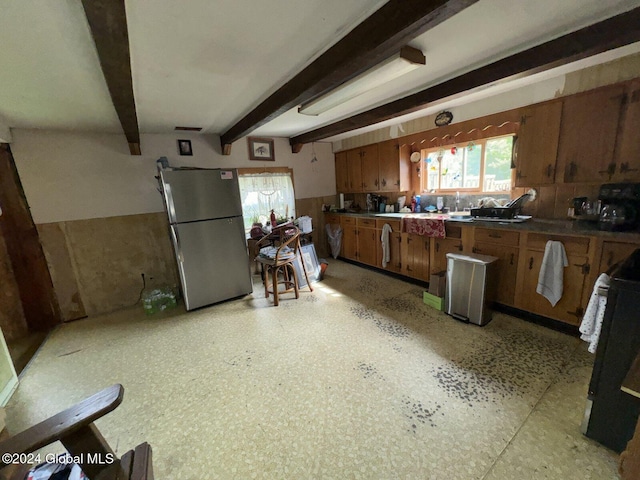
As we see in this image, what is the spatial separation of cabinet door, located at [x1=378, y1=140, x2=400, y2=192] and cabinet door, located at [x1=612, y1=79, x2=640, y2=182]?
7.34 feet

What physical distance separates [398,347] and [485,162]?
248 centimetres

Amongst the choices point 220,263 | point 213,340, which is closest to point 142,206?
point 220,263

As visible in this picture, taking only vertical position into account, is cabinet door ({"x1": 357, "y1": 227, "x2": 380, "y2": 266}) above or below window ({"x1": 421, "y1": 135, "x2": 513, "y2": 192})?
below

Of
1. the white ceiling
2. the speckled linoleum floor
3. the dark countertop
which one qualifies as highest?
the white ceiling

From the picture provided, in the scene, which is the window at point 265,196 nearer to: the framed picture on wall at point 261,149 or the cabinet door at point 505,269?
the framed picture on wall at point 261,149

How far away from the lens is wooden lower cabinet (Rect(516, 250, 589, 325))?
7.09 ft

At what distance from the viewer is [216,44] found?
4.90ft

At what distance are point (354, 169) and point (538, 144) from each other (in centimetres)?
269

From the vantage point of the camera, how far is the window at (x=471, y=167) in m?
2.97

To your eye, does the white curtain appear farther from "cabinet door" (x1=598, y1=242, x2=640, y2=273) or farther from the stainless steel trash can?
"cabinet door" (x1=598, y1=242, x2=640, y2=273)

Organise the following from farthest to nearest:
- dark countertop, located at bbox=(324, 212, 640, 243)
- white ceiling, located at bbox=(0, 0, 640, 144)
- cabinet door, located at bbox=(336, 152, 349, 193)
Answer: cabinet door, located at bbox=(336, 152, 349, 193) < dark countertop, located at bbox=(324, 212, 640, 243) < white ceiling, located at bbox=(0, 0, 640, 144)

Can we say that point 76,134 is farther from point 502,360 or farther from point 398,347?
point 502,360

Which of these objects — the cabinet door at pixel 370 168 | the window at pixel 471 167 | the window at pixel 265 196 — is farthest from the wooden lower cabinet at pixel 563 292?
the window at pixel 265 196

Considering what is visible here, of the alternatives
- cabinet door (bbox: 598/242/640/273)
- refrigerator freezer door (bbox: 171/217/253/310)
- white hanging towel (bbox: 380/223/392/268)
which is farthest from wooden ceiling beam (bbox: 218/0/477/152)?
white hanging towel (bbox: 380/223/392/268)
